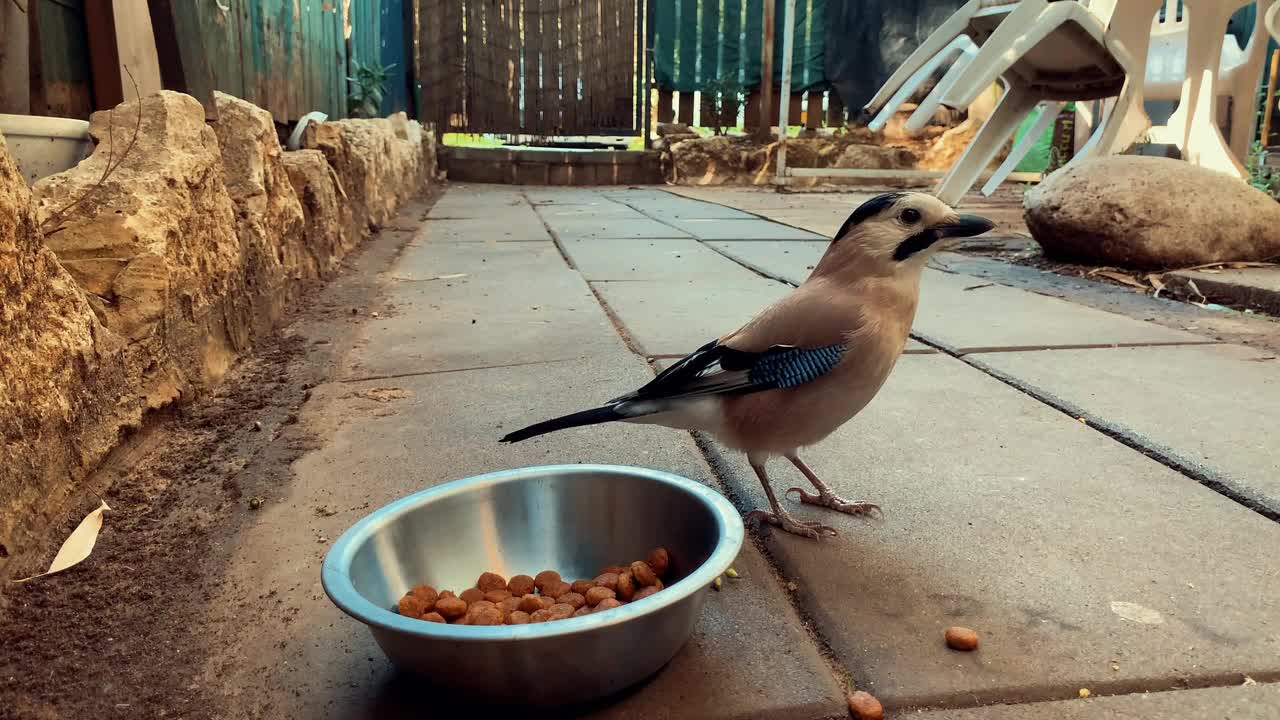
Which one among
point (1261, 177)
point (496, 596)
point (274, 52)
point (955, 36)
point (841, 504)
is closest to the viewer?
point (496, 596)

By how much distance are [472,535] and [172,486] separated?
0.70 m

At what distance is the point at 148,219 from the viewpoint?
189cm

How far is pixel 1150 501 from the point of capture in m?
1.64

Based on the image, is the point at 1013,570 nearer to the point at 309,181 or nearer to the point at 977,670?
the point at 977,670

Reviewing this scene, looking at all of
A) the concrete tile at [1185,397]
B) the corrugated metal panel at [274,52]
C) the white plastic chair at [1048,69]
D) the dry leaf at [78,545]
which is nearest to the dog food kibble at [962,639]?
the concrete tile at [1185,397]

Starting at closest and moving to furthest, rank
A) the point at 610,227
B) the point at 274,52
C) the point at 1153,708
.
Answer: the point at 1153,708 → the point at 274,52 → the point at 610,227

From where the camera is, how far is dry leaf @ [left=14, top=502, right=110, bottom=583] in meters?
1.34

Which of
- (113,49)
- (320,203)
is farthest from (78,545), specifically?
(320,203)

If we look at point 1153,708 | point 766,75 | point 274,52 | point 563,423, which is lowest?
point 1153,708

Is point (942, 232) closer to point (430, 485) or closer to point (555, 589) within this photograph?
point (555, 589)

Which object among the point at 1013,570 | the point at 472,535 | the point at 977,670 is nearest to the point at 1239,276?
the point at 1013,570

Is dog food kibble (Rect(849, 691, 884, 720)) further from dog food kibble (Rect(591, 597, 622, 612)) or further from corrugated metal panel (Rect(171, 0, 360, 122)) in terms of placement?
corrugated metal panel (Rect(171, 0, 360, 122))

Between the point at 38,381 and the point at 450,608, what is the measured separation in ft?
2.45

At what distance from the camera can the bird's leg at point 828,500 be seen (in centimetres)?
163
